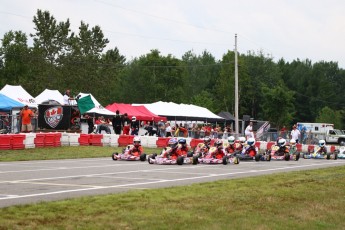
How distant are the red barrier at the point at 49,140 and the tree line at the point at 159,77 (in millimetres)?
46689

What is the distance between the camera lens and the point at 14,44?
267 ft

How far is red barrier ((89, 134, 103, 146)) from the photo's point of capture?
3006 cm

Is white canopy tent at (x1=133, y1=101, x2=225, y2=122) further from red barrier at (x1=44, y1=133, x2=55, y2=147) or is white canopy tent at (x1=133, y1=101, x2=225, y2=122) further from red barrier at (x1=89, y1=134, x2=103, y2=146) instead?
red barrier at (x1=44, y1=133, x2=55, y2=147)

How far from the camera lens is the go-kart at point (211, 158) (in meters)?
21.8

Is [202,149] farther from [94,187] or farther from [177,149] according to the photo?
[94,187]

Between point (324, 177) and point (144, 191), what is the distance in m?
6.51

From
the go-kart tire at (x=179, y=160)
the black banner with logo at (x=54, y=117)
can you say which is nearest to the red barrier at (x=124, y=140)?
the black banner with logo at (x=54, y=117)

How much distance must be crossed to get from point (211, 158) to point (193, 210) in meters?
13.0

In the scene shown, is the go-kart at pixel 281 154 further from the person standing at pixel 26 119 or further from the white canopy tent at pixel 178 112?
the white canopy tent at pixel 178 112

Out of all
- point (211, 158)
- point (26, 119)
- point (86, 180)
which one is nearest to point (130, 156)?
point (211, 158)

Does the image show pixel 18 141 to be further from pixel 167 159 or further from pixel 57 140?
pixel 167 159

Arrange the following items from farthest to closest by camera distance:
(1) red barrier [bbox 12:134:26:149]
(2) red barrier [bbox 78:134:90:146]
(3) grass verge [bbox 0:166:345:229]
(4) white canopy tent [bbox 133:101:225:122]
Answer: (4) white canopy tent [bbox 133:101:225:122], (2) red barrier [bbox 78:134:90:146], (1) red barrier [bbox 12:134:26:149], (3) grass verge [bbox 0:166:345:229]

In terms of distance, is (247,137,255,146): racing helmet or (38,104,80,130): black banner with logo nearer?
(247,137,255,146): racing helmet

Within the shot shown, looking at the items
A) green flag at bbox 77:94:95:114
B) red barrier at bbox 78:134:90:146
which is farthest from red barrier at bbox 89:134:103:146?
green flag at bbox 77:94:95:114
